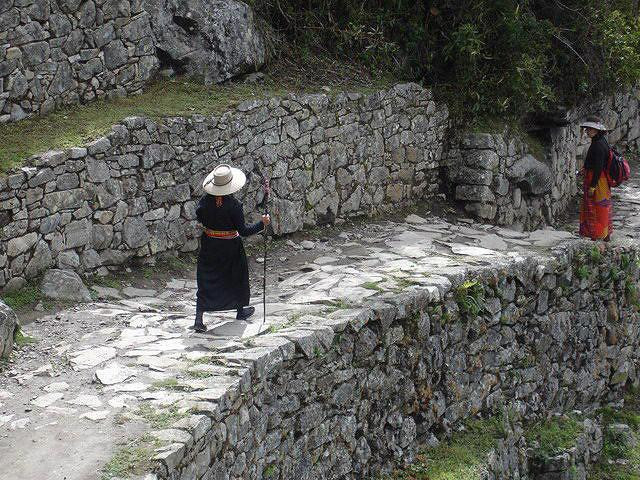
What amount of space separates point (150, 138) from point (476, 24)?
5.56 m

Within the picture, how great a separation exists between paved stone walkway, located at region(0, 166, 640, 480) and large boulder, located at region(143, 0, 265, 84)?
2.41 meters

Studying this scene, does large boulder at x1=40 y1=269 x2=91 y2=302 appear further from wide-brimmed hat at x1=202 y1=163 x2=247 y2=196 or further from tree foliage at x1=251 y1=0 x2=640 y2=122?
tree foliage at x1=251 y1=0 x2=640 y2=122

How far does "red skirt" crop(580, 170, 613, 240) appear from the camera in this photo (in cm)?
1185

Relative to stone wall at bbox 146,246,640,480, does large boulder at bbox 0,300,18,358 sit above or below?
above

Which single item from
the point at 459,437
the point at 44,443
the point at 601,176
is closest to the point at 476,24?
the point at 601,176

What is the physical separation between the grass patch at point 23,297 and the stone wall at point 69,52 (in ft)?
6.07

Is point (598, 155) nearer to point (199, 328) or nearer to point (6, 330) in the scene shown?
point (199, 328)

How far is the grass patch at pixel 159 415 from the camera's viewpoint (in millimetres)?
6004

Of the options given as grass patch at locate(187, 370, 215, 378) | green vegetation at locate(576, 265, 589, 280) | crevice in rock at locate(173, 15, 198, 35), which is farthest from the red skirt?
grass patch at locate(187, 370, 215, 378)

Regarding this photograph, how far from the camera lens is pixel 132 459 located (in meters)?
5.58

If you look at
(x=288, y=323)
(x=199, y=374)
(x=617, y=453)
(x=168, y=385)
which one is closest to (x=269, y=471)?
(x=199, y=374)

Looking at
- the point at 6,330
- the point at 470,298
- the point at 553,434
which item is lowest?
the point at 553,434

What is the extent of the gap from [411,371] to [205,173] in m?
3.05

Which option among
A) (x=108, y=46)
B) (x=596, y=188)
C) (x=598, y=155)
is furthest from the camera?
(x=596, y=188)
